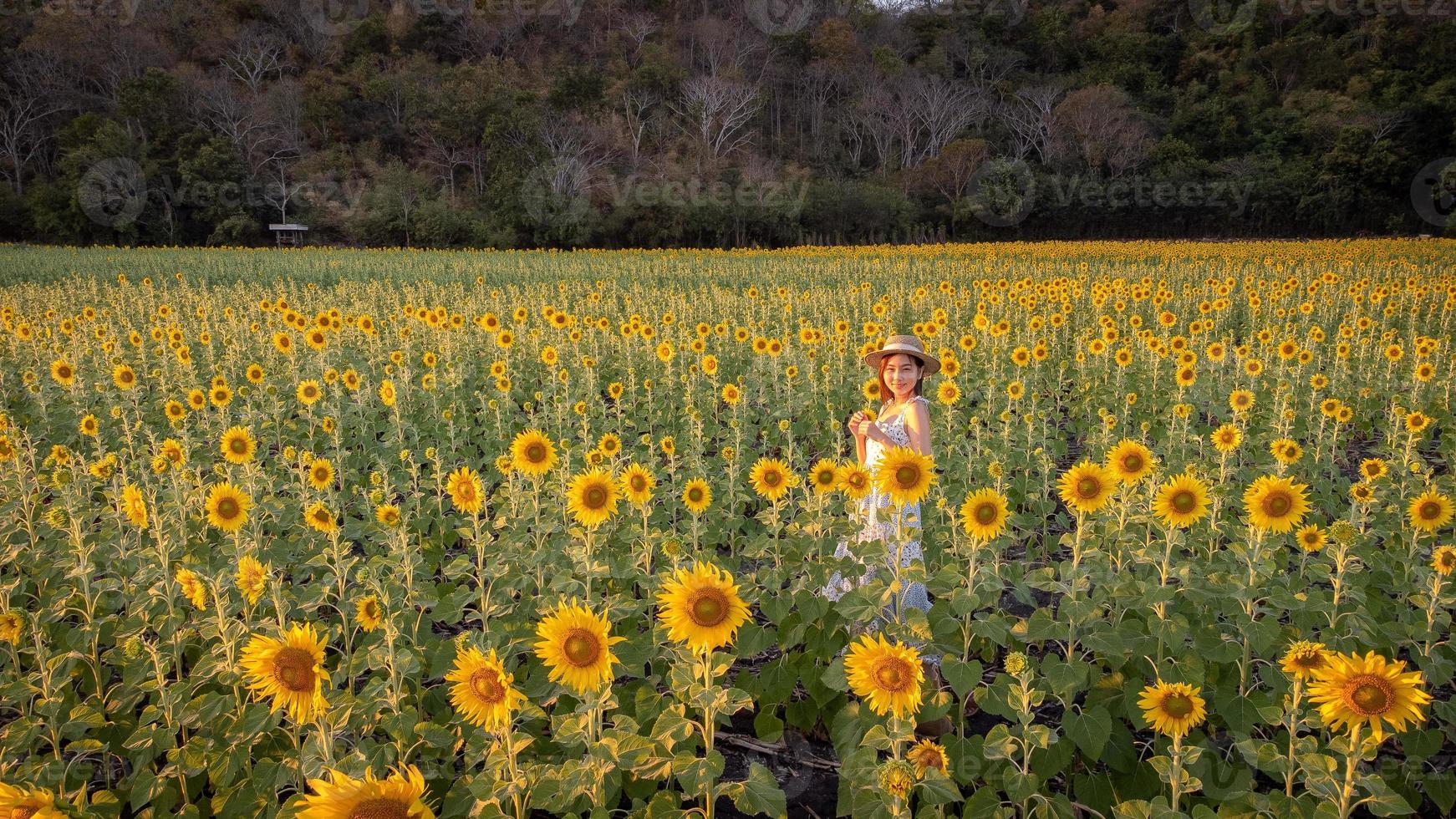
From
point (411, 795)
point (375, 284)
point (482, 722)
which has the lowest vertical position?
point (482, 722)

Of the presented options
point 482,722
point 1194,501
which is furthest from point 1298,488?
point 482,722

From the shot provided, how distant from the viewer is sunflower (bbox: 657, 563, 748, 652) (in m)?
2.13

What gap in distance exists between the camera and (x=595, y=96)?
65.8 meters

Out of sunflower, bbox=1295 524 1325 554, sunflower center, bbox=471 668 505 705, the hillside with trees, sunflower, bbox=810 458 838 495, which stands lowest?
sunflower, bbox=1295 524 1325 554

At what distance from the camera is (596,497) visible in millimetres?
3023

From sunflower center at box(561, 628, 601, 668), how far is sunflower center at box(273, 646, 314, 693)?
62 cm

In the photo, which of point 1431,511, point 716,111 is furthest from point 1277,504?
point 716,111

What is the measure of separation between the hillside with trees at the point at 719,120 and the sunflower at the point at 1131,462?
42993mm

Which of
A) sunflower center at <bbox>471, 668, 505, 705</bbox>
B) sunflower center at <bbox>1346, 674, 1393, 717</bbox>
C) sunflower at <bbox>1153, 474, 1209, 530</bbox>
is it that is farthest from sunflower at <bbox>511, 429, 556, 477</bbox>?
sunflower center at <bbox>1346, 674, 1393, 717</bbox>

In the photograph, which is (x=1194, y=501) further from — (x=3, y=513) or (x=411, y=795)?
(x=3, y=513)

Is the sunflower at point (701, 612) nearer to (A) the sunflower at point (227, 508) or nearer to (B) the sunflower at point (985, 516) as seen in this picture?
(B) the sunflower at point (985, 516)

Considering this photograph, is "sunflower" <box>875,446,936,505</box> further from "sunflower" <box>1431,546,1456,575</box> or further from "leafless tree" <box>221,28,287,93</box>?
"leafless tree" <box>221,28,287,93</box>

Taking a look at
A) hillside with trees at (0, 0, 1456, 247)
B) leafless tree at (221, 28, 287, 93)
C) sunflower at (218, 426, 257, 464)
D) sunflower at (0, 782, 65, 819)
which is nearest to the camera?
sunflower at (0, 782, 65, 819)

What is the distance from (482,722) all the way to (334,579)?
5.35ft
